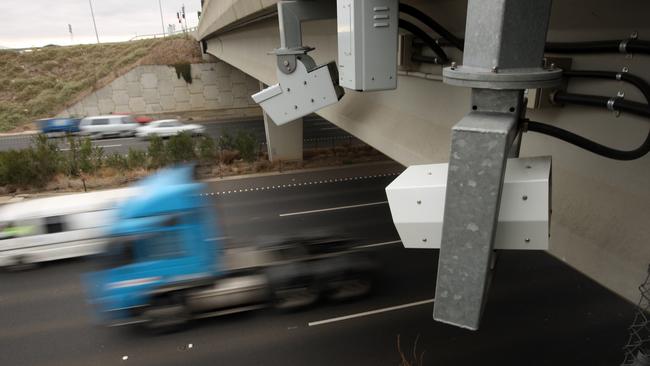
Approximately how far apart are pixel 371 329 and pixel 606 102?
251 inches

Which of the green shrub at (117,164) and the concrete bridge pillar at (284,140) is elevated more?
the concrete bridge pillar at (284,140)

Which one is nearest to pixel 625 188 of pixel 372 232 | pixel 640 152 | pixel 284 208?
pixel 640 152

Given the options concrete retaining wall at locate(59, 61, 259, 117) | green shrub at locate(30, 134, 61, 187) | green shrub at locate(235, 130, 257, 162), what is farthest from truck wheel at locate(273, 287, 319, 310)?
concrete retaining wall at locate(59, 61, 259, 117)

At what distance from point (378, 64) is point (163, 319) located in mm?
6665

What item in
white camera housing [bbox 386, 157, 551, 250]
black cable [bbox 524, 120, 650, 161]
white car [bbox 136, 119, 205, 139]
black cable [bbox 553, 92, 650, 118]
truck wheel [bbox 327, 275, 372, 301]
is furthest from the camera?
white car [bbox 136, 119, 205, 139]

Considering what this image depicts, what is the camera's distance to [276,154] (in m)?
21.3

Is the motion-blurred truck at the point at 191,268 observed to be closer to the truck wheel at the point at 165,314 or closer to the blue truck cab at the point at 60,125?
the truck wheel at the point at 165,314

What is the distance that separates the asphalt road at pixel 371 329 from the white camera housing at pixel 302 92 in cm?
460

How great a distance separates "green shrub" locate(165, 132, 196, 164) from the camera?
20828 millimetres

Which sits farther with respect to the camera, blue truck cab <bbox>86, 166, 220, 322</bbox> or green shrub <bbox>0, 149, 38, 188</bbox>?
green shrub <bbox>0, 149, 38, 188</bbox>

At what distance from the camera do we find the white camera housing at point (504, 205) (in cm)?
229

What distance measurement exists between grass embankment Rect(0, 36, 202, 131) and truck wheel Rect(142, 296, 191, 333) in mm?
35815

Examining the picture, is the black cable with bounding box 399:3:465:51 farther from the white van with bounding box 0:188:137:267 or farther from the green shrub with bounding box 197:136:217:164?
the green shrub with bounding box 197:136:217:164

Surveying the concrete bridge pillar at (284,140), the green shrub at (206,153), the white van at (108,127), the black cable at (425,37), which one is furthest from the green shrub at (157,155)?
the black cable at (425,37)
